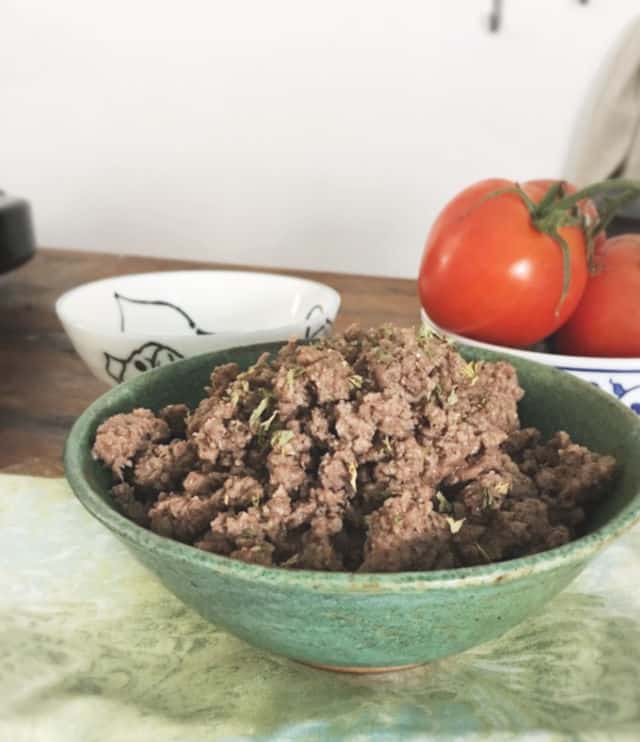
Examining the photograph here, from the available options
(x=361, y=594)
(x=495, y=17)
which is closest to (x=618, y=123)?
(x=495, y=17)

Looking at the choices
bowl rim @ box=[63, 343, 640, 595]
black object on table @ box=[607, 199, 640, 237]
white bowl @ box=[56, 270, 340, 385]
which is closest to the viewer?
bowl rim @ box=[63, 343, 640, 595]

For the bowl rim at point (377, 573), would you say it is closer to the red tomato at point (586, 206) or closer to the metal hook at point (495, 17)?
the red tomato at point (586, 206)

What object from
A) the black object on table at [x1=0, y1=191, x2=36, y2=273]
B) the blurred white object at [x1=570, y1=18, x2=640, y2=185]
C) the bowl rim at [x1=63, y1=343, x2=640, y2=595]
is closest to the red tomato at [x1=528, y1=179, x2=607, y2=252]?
the bowl rim at [x1=63, y1=343, x2=640, y2=595]

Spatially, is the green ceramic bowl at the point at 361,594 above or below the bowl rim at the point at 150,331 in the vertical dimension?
above

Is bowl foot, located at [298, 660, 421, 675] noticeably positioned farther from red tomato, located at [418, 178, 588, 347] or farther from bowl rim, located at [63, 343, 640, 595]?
red tomato, located at [418, 178, 588, 347]

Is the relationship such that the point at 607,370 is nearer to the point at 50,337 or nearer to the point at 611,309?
the point at 611,309

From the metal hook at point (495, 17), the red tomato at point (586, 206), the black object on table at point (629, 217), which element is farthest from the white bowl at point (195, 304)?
the metal hook at point (495, 17)
